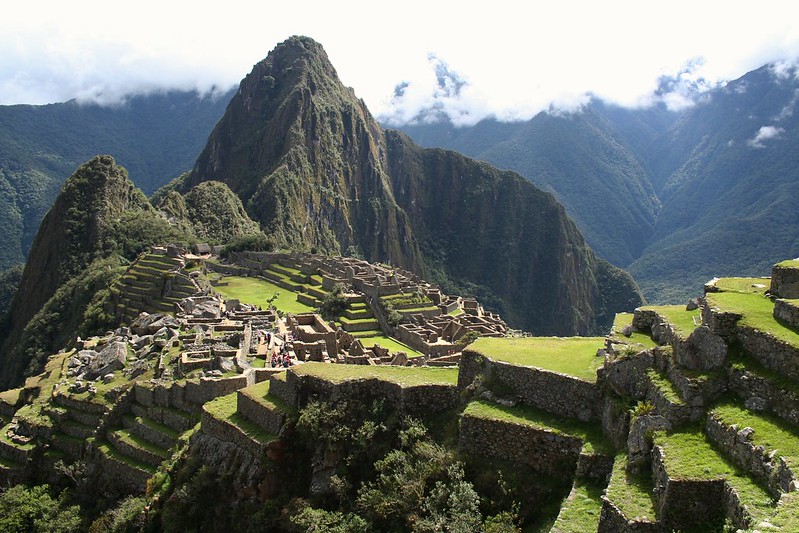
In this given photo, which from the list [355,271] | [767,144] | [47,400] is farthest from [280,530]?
[767,144]

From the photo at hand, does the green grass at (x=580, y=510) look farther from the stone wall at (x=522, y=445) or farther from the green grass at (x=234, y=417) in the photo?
the green grass at (x=234, y=417)

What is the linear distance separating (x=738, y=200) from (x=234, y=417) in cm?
15632

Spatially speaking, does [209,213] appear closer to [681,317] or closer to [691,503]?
[681,317]

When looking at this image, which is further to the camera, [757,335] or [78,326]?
[78,326]

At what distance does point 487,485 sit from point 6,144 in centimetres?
21968

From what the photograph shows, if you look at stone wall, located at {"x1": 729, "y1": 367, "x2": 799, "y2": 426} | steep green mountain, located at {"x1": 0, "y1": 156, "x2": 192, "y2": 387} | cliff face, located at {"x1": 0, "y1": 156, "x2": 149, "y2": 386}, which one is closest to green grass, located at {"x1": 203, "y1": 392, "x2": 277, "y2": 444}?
stone wall, located at {"x1": 729, "y1": 367, "x2": 799, "y2": 426}

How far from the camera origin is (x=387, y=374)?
15.6m

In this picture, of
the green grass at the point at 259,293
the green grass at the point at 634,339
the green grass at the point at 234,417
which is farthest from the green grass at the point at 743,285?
the green grass at the point at 259,293

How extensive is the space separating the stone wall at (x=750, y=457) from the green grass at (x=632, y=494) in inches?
45.2

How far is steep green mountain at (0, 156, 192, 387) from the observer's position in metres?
83.6

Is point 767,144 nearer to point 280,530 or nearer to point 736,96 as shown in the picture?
point 736,96

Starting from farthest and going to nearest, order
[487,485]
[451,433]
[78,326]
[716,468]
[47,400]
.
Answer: [78,326] < [47,400] < [451,433] < [487,485] < [716,468]

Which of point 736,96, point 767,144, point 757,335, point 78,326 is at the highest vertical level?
point 736,96

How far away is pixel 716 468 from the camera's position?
27.8ft
